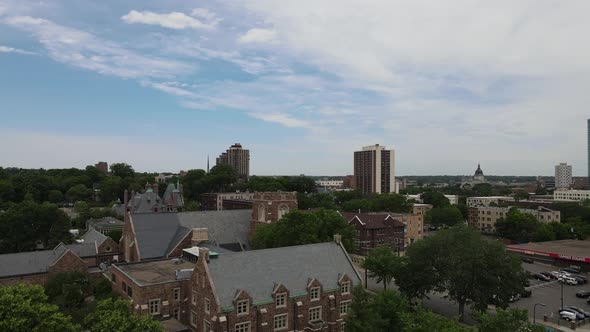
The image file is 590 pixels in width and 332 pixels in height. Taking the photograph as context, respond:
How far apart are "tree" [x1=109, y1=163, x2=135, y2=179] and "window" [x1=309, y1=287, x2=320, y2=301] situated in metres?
159

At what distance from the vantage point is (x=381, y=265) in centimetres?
4744

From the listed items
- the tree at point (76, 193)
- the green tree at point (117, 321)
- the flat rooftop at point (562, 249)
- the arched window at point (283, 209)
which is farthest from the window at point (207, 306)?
the tree at point (76, 193)

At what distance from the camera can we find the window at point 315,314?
123 ft

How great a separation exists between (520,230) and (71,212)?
413ft

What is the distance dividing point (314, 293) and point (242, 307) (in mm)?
7283

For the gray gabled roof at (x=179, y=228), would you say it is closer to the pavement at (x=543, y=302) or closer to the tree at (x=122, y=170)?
the pavement at (x=543, y=302)

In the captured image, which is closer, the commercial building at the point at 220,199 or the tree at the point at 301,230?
the tree at the point at 301,230

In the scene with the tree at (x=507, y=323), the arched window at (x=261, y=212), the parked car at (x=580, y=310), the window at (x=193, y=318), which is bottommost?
the parked car at (x=580, y=310)

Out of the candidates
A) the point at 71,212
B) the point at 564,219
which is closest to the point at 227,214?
the point at 71,212

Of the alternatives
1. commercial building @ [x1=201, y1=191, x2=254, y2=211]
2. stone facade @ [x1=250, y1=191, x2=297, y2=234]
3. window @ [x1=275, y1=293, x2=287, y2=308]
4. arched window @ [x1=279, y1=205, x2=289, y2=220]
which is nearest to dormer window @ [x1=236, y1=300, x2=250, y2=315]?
window @ [x1=275, y1=293, x2=287, y2=308]

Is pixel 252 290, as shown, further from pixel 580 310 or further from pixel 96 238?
pixel 96 238

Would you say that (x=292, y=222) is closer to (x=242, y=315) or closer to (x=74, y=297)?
(x=242, y=315)

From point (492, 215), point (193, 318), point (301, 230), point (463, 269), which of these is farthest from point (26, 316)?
point (492, 215)

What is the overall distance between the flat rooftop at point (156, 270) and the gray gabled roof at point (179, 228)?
6423 mm
